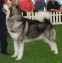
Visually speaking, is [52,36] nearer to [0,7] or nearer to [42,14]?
[42,14]

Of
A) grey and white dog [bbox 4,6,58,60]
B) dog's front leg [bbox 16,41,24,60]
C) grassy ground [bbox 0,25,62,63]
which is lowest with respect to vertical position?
grassy ground [bbox 0,25,62,63]

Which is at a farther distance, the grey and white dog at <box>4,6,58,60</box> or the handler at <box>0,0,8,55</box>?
the handler at <box>0,0,8,55</box>

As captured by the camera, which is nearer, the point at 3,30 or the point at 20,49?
the point at 20,49

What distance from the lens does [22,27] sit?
21.7 ft

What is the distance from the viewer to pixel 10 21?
21.6 feet

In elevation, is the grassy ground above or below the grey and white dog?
below

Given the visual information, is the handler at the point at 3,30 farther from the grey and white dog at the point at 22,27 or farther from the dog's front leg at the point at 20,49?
the dog's front leg at the point at 20,49

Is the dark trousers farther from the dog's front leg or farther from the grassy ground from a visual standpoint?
the dog's front leg

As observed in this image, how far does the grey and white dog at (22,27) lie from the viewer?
6555mm

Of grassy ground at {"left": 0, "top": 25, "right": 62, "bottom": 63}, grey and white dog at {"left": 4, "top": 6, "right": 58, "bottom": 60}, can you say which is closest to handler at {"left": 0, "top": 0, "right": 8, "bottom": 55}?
grassy ground at {"left": 0, "top": 25, "right": 62, "bottom": 63}

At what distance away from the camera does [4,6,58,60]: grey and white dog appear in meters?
6.55

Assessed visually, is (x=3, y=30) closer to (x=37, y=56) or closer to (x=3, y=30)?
(x=3, y=30)

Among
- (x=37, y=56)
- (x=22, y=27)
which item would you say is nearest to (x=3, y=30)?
(x=22, y=27)

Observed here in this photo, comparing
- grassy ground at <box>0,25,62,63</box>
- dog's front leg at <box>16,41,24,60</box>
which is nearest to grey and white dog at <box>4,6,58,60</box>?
dog's front leg at <box>16,41,24,60</box>
